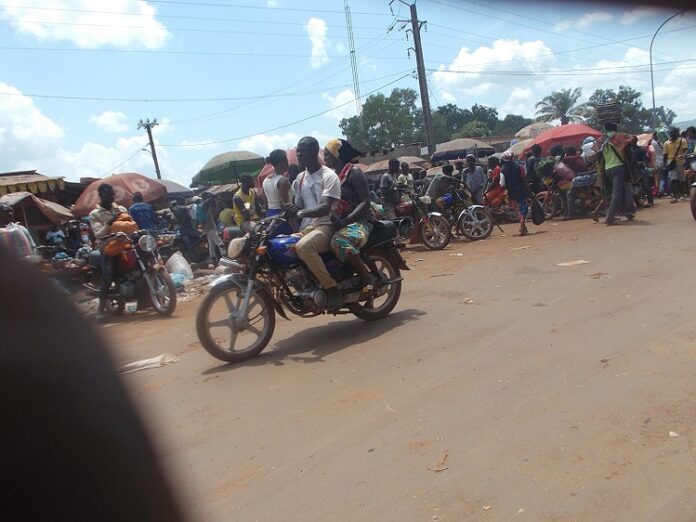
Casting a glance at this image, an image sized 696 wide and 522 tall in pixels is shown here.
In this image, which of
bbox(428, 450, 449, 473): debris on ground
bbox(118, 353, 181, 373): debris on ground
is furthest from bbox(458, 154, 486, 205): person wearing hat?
bbox(428, 450, 449, 473): debris on ground

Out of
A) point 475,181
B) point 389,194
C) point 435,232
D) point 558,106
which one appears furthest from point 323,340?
point 558,106

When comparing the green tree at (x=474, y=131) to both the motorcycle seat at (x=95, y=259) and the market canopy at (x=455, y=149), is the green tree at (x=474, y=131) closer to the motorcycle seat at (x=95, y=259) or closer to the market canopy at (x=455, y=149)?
the market canopy at (x=455, y=149)

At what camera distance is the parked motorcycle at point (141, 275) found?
24.7ft

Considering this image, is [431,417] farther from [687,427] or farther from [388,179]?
[388,179]

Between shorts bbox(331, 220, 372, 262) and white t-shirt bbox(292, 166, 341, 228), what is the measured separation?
0.18 meters

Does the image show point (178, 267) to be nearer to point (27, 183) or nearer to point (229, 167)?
point (229, 167)

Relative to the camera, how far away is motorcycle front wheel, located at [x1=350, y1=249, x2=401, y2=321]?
17.7ft

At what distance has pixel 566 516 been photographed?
215 cm

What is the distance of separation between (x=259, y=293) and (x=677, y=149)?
1167 cm

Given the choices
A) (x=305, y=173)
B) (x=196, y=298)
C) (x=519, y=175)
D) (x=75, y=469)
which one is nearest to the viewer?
(x=75, y=469)

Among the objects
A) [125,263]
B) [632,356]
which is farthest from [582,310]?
[125,263]

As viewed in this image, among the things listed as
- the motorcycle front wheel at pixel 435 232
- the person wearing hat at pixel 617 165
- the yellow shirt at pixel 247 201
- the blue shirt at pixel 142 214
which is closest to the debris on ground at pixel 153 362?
the yellow shirt at pixel 247 201

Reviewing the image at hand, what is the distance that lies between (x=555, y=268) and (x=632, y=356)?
3392mm

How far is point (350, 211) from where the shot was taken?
5293 mm
